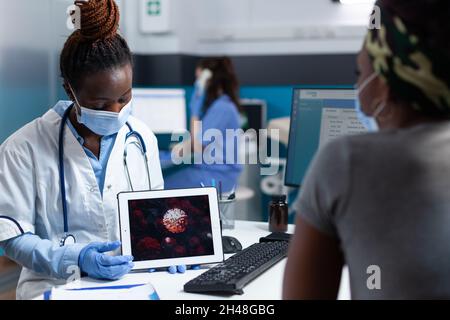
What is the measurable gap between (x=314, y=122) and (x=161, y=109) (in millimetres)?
2429

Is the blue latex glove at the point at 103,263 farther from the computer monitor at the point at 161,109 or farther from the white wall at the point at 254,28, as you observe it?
the white wall at the point at 254,28

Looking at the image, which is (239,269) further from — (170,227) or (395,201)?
(395,201)

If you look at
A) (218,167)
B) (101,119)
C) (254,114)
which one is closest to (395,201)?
(101,119)

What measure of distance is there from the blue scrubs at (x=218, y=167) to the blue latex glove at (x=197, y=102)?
1.47 ft

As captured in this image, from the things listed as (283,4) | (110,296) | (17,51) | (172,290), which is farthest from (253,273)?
(283,4)

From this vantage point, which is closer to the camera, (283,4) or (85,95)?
(85,95)

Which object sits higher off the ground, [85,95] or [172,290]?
[85,95]

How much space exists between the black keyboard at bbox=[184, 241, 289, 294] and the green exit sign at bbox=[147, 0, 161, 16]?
3.33m

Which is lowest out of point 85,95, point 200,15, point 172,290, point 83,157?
point 172,290

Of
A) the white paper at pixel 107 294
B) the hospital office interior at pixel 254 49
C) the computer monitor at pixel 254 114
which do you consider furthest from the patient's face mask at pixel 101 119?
the computer monitor at pixel 254 114

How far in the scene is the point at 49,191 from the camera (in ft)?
4.94

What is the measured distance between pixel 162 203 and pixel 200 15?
3897mm

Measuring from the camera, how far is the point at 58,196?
1.51 metres

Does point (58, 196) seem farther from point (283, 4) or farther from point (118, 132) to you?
point (283, 4)
